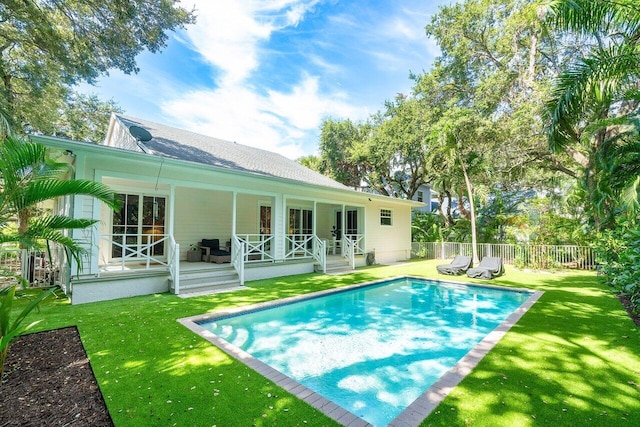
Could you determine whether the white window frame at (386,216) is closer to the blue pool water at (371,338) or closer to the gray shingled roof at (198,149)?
the gray shingled roof at (198,149)

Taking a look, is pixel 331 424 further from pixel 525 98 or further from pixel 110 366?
pixel 525 98

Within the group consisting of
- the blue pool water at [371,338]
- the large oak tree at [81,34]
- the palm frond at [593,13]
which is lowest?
the blue pool water at [371,338]

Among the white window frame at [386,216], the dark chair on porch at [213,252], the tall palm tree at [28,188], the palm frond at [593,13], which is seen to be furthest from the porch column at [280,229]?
the palm frond at [593,13]

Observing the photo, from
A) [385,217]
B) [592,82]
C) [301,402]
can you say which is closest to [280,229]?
[385,217]

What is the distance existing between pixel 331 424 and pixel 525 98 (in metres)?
15.4

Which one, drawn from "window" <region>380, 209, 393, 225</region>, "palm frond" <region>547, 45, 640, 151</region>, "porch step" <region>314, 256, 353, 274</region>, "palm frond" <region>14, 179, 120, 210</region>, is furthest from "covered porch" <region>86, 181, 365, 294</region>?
"palm frond" <region>547, 45, 640, 151</region>

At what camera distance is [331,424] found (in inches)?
107

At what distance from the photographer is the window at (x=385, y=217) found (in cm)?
1666

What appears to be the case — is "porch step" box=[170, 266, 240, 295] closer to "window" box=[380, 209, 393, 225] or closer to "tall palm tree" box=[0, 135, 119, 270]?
"tall palm tree" box=[0, 135, 119, 270]

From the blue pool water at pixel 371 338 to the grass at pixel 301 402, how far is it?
0.74 meters

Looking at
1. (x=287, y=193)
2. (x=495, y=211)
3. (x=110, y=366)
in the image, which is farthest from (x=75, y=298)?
(x=495, y=211)

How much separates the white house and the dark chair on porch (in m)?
0.05

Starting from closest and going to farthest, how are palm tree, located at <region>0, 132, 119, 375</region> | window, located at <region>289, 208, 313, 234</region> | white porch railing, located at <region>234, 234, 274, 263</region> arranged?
palm tree, located at <region>0, 132, 119, 375</region> → white porch railing, located at <region>234, 234, 274, 263</region> → window, located at <region>289, 208, 313, 234</region>

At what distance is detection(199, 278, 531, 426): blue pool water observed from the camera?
3889mm
